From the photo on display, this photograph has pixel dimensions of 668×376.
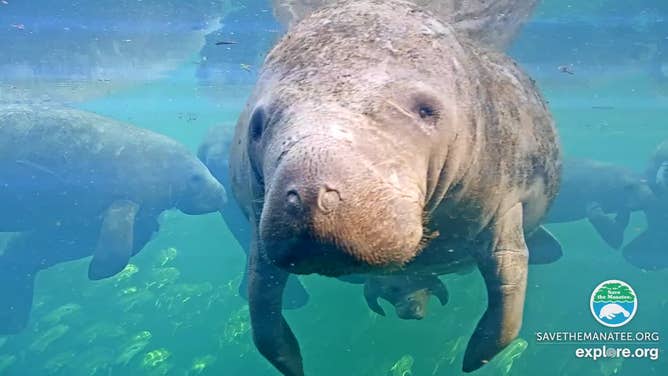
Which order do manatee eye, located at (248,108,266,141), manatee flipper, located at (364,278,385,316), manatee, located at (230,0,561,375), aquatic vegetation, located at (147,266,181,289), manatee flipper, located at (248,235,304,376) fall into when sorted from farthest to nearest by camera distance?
aquatic vegetation, located at (147,266,181,289)
manatee flipper, located at (364,278,385,316)
manatee flipper, located at (248,235,304,376)
manatee eye, located at (248,108,266,141)
manatee, located at (230,0,561,375)

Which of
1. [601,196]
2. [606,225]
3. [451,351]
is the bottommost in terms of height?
[606,225]

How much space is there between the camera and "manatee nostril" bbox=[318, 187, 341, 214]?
2.00 metres

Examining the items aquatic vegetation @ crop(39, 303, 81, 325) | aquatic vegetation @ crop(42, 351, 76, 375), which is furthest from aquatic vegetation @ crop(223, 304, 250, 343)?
aquatic vegetation @ crop(39, 303, 81, 325)

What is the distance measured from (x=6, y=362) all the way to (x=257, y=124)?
38.3ft

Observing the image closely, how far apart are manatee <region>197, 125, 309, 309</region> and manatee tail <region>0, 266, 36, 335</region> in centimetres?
407

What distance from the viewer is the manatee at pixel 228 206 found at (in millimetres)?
9469

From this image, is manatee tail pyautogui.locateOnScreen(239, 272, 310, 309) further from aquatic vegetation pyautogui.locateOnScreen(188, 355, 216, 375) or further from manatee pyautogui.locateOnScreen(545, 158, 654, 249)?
manatee pyautogui.locateOnScreen(545, 158, 654, 249)

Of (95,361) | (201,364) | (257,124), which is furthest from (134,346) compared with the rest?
(257,124)

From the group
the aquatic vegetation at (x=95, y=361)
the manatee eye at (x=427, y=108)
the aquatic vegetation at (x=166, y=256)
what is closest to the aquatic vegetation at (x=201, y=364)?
the aquatic vegetation at (x=95, y=361)

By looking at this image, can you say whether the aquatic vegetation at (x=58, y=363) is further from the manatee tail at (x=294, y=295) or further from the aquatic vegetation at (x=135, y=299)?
the manatee tail at (x=294, y=295)

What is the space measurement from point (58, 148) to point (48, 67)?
31.4ft

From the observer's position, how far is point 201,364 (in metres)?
10.0

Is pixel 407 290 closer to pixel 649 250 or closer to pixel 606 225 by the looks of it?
pixel 606 225

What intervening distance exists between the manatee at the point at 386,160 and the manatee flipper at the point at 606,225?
27.2 feet
